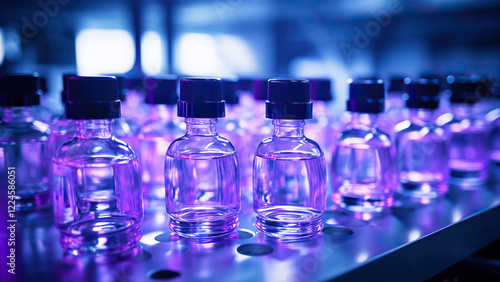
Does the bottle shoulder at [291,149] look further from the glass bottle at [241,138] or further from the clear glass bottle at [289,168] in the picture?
the glass bottle at [241,138]

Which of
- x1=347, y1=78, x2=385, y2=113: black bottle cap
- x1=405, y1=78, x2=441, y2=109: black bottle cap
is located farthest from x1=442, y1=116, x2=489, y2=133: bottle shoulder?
x1=347, y1=78, x2=385, y2=113: black bottle cap

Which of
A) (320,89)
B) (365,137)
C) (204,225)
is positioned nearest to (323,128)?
(320,89)

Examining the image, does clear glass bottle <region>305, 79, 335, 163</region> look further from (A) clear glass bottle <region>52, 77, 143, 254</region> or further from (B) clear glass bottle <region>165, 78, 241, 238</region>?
(A) clear glass bottle <region>52, 77, 143, 254</region>

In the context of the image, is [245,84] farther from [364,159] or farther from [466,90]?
[466,90]

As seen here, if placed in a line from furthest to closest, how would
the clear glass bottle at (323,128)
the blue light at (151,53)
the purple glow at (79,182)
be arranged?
1. the blue light at (151,53)
2. the clear glass bottle at (323,128)
3. the purple glow at (79,182)

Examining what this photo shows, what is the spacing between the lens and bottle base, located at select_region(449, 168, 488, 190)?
1200 millimetres

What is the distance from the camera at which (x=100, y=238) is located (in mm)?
715

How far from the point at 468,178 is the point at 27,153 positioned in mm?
1196

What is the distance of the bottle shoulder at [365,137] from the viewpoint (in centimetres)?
103

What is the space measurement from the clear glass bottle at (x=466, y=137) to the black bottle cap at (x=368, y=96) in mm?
425

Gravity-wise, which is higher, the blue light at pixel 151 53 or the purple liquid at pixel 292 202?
the blue light at pixel 151 53

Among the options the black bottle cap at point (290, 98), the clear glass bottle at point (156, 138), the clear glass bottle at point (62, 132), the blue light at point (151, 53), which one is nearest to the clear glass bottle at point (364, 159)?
the black bottle cap at point (290, 98)

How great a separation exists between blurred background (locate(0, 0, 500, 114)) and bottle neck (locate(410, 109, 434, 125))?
60 centimetres

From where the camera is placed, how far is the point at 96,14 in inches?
56.8
